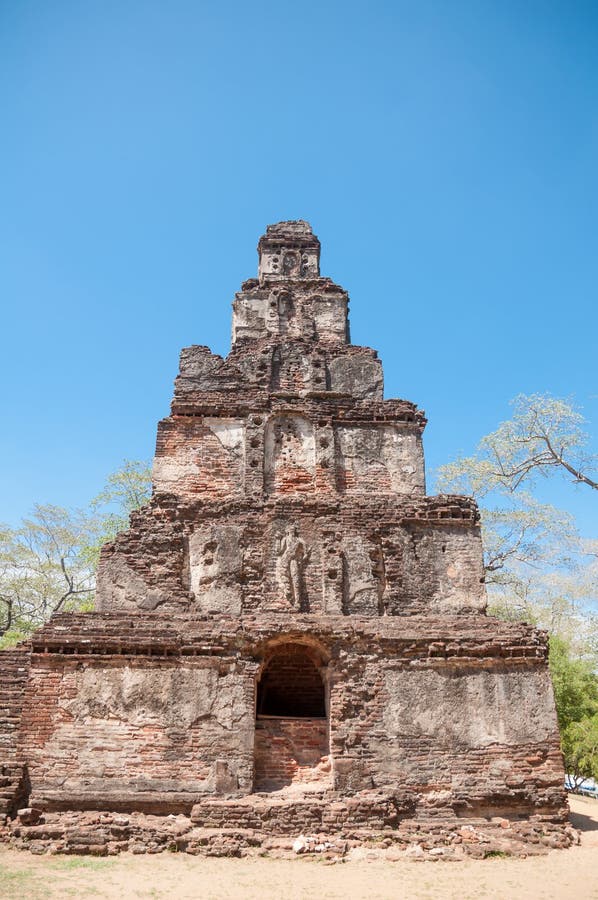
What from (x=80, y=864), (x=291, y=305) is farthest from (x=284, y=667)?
(x=291, y=305)

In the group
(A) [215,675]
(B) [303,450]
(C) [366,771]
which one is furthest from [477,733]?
(B) [303,450]

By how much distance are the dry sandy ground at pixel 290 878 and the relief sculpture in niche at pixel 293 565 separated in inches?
187

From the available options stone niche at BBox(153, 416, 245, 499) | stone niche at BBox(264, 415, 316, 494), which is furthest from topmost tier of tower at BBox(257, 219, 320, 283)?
stone niche at BBox(153, 416, 245, 499)

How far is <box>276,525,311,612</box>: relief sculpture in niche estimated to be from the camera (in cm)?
1342

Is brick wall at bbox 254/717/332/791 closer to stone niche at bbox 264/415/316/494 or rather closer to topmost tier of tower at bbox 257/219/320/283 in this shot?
stone niche at bbox 264/415/316/494

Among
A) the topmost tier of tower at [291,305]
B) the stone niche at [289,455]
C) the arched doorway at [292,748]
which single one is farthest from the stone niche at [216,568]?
the topmost tier of tower at [291,305]

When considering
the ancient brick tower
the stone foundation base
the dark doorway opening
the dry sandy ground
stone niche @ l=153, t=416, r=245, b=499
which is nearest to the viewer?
the dry sandy ground

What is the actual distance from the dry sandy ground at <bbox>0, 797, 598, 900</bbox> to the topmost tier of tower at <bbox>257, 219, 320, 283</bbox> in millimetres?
14849

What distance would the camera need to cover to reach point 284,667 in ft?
47.1

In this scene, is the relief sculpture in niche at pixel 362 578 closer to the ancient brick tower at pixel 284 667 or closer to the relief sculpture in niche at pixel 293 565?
the ancient brick tower at pixel 284 667

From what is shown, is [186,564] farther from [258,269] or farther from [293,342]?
[258,269]

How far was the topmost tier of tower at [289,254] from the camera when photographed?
19734 mm

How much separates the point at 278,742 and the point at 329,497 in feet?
16.9

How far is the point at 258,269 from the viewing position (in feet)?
66.8
